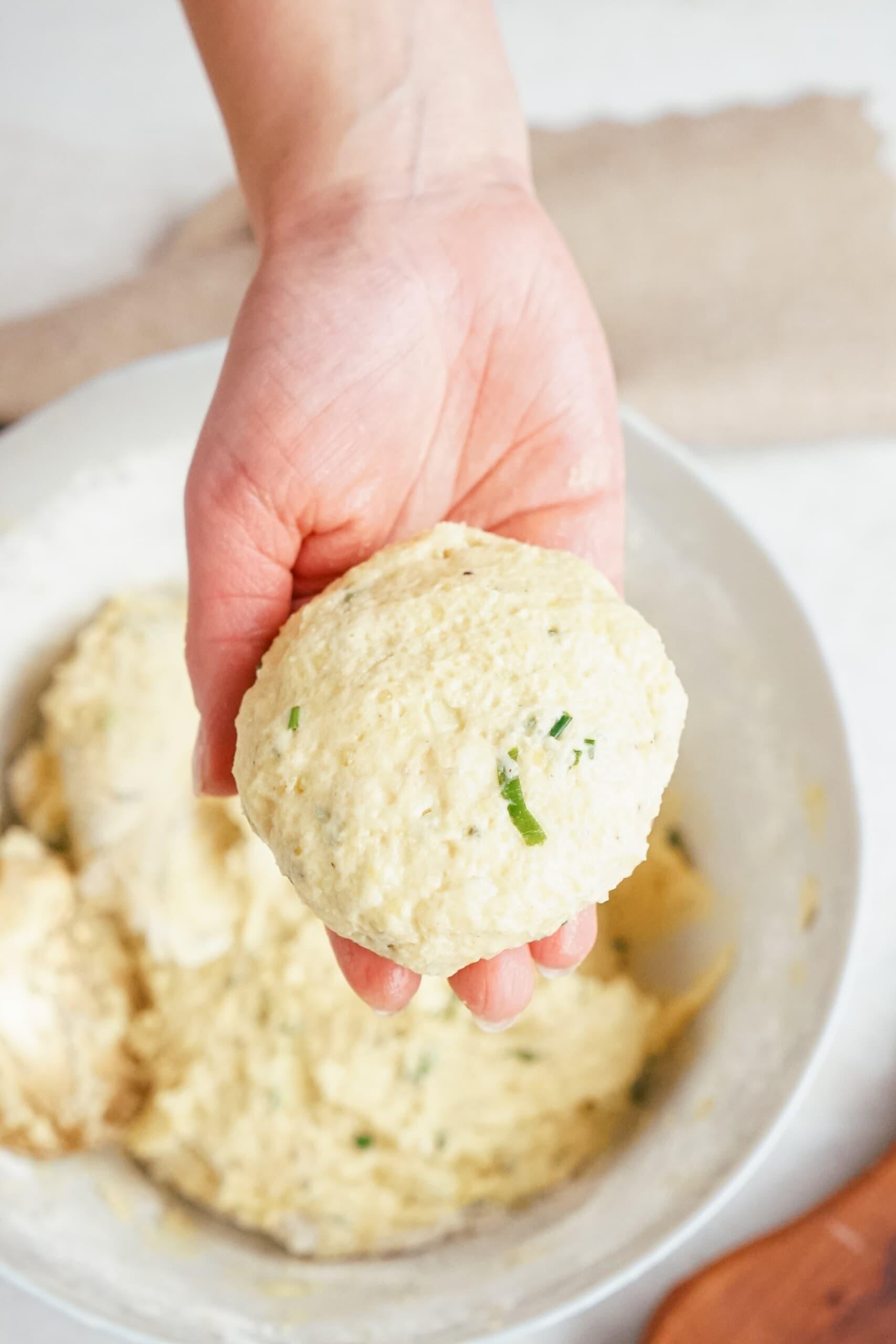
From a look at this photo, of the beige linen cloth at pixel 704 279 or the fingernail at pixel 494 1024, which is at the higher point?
the beige linen cloth at pixel 704 279

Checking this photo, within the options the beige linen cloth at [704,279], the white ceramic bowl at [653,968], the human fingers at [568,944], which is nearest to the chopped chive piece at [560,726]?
the human fingers at [568,944]

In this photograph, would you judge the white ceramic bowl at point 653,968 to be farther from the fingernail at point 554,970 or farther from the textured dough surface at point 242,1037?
the fingernail at point 554,970

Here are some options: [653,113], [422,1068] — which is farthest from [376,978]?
[653,113]

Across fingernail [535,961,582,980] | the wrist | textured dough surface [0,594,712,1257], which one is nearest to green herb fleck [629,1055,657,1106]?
textured dough surface [0,594,712,1257]

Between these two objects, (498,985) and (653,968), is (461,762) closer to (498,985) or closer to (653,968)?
(498,985)

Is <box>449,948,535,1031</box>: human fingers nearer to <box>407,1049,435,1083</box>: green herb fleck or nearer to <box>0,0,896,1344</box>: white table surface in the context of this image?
<box>407,1049,435,1083</box>: green herb fleck

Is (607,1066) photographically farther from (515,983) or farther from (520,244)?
(520,244)
